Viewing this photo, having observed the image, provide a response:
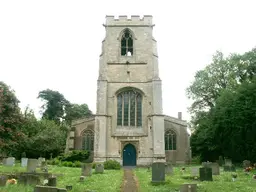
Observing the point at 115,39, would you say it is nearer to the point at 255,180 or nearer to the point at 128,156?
the point at 128,156

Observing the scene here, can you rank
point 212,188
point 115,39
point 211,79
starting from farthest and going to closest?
point 211,79, point 115,39, point 212,188

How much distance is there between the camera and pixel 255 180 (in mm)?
13211

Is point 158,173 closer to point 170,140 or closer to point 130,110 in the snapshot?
point 130,110

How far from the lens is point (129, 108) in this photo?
29062 mm

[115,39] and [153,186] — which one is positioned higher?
[115,39]

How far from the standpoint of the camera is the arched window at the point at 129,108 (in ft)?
94.3

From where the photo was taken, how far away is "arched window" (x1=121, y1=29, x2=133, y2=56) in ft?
105

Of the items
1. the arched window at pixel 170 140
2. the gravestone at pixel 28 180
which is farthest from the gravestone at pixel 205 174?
the arched window at pixel 170 140

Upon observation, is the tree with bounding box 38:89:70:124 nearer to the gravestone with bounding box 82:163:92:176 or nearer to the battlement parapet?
the battlement parapet

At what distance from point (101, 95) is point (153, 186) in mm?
16946

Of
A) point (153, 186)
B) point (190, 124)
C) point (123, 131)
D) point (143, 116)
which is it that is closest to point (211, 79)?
point (190, 124)

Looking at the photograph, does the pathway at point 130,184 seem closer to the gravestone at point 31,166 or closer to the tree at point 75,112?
the gravestone at point 31,166

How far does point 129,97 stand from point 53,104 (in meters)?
30.4

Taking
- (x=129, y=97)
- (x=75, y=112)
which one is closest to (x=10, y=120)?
(x=129, y=97)
